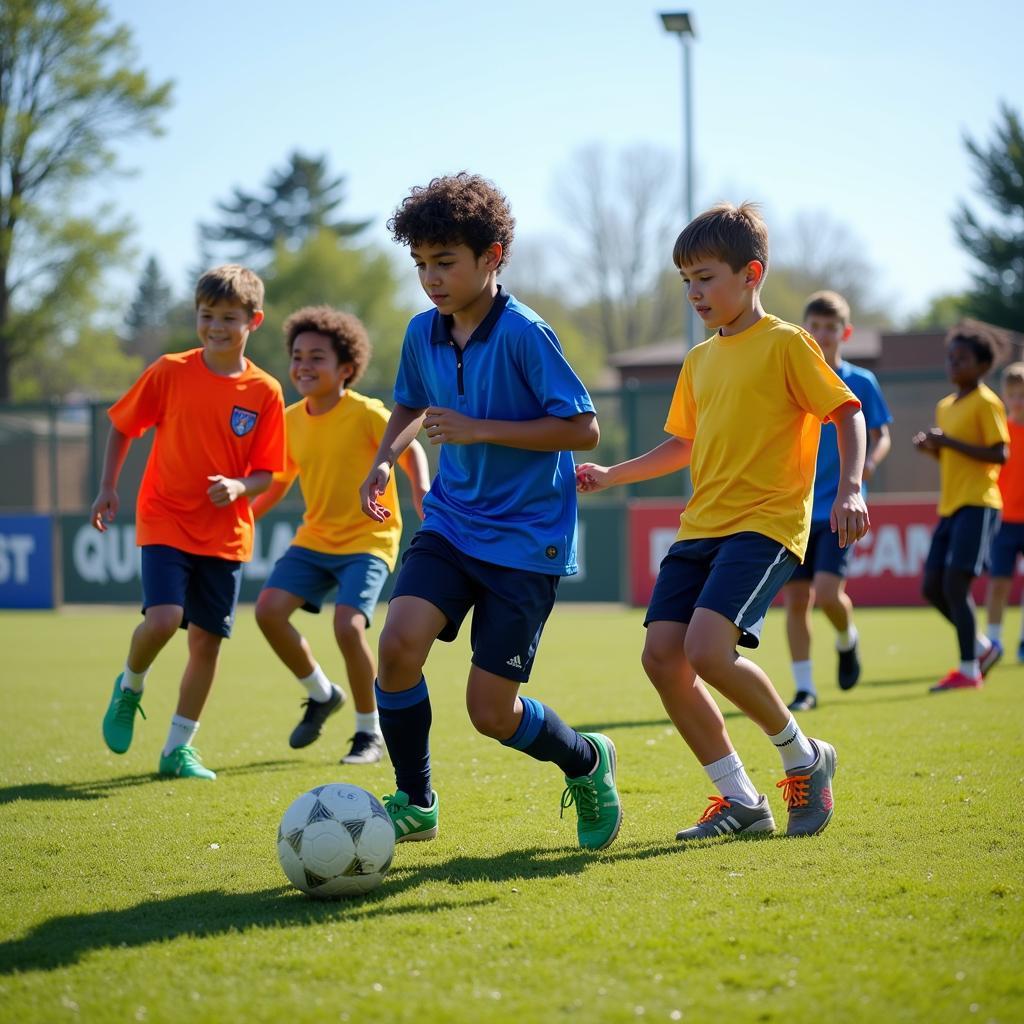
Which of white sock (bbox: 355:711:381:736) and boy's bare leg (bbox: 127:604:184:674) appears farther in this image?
white sock (bbox: 355:711:381:736)

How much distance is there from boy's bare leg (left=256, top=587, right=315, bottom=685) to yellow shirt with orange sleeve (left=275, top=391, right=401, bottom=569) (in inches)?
11.7

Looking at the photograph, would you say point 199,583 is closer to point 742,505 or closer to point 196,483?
point 196,483

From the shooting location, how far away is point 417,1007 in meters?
2.78

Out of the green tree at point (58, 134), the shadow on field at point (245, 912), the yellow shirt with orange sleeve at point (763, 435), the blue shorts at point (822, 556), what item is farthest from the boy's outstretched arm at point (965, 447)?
the green tree at point (58, 134)

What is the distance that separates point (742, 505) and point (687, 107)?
1270 cm

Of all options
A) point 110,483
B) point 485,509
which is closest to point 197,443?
point 110,483

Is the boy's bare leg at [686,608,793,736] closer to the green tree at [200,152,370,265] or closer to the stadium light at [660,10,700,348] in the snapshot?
the stadium light at [660,10,700,348]

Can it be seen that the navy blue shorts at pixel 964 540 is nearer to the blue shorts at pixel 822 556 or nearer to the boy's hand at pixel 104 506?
the blue shorts at pixel 822 556

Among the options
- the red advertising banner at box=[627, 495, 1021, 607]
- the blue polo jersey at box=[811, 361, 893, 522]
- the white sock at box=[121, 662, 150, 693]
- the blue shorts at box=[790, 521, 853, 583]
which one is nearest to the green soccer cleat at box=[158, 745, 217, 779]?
the white sock at box=[121, 662, 150, 693]

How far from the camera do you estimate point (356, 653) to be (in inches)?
248

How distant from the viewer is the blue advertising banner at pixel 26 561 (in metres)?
18.2

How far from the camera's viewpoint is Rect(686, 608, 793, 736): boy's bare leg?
14.0 ft

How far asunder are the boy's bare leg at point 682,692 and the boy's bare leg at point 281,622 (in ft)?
7.83

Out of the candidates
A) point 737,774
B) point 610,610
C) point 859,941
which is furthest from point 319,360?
point 610,610
